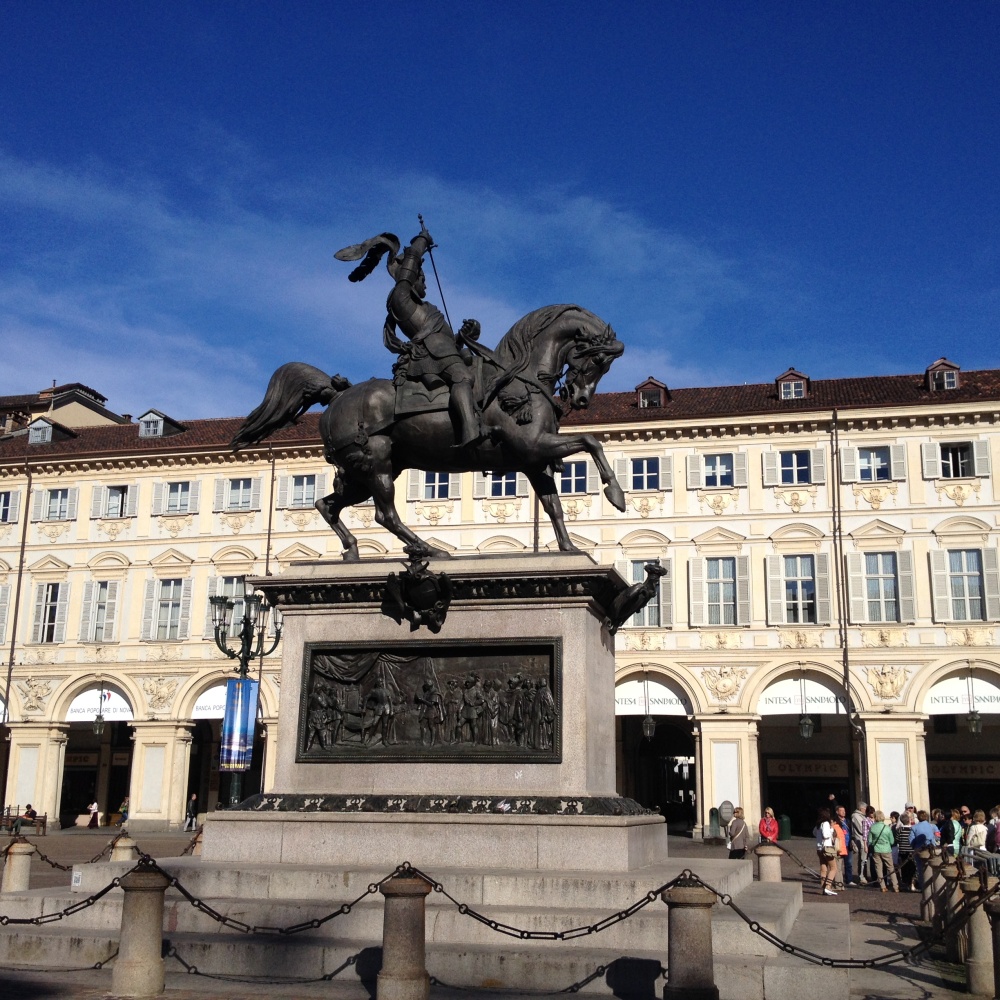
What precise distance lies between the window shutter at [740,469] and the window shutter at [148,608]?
19.6m

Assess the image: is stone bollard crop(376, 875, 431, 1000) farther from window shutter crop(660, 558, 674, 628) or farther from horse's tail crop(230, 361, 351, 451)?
window shutter crop(660, 558, 674, 628)

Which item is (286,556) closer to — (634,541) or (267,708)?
(267,708)

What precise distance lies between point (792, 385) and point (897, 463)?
4.59m

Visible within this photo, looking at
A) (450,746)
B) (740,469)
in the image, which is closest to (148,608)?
(740,469)

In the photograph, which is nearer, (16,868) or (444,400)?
(444,400)

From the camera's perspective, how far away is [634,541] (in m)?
40.6

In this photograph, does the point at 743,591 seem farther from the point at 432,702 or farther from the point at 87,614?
the point at 432,702

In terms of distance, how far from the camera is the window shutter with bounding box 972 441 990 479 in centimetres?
3841

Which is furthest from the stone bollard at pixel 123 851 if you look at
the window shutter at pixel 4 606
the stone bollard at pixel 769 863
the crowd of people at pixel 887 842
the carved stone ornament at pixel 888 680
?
the window shutter at pixel 4 606

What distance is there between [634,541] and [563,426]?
4389mm

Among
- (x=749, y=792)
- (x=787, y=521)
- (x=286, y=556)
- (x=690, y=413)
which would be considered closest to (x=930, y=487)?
(x=787, y=521)

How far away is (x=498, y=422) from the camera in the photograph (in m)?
12.3

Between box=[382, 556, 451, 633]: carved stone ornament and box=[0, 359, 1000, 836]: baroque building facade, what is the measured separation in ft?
81.7

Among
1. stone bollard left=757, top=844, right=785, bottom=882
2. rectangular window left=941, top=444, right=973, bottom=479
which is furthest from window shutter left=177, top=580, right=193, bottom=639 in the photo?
stone bollard left=757, top=844, right=785, bottom=882
